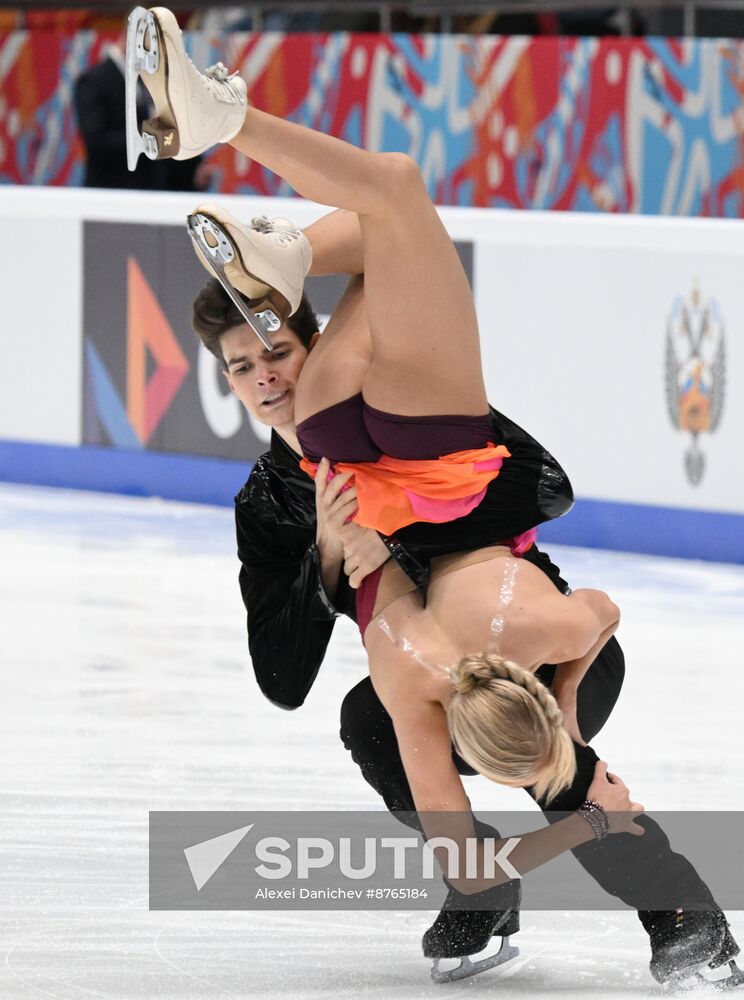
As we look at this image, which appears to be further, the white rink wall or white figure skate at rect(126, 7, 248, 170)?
the white rink wall

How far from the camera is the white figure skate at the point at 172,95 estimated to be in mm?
2436

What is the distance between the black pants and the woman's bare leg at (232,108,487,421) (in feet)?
1.58

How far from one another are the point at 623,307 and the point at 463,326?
3634mm

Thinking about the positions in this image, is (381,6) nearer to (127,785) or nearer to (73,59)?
(73,59)

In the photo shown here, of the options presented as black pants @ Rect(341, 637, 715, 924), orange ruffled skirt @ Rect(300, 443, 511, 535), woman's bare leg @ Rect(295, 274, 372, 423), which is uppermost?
woman's bare leg @ Rect(295, 274, 372, 423)

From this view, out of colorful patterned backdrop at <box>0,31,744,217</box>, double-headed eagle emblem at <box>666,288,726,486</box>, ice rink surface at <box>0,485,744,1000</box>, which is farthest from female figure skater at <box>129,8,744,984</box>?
colorful patterned backdrop at <box>0,31,744,217</box>

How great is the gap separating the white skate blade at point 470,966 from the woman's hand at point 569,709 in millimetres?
379

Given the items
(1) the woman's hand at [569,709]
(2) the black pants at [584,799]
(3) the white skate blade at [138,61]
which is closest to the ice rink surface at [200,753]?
(2) the black pants at [584,799]

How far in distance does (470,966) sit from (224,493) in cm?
439

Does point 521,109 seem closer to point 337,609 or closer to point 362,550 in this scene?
point 337,609

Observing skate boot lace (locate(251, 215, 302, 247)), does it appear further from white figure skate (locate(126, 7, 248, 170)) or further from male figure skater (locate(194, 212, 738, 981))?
white figure skate (locate(126, 7, 248, 170))

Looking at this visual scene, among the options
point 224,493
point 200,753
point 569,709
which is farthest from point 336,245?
point 224,493

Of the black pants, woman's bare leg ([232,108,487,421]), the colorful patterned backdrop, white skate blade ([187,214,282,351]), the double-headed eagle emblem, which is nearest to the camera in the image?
woman's bare leg ([232,108,487,421])

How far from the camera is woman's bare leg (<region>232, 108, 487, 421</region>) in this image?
2598mm
